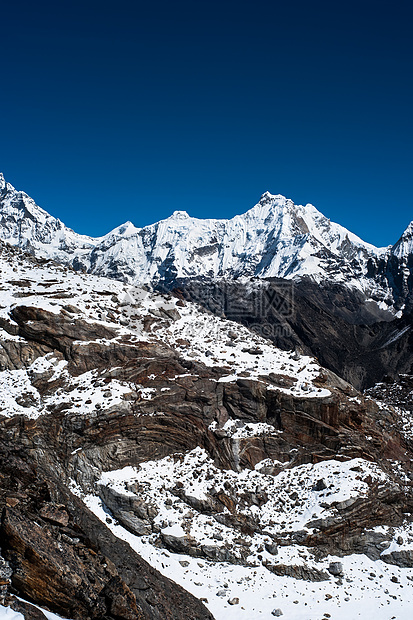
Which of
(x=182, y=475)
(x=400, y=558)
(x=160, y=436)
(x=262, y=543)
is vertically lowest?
(x=400, y=558)

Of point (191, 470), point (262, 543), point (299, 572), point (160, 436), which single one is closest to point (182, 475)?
point (191, 470)

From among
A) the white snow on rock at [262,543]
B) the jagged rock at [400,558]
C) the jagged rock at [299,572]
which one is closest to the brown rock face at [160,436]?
the jagged rock at [299,572]

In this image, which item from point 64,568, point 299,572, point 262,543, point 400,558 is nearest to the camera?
point 64,568

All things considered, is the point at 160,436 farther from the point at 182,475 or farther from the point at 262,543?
the point at 262,543

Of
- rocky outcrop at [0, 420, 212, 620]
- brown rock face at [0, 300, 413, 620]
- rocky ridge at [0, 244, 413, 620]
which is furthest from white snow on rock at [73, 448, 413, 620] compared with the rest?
rocky outcrop at [0, 420, 212, 620]

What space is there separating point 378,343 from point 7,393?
141m

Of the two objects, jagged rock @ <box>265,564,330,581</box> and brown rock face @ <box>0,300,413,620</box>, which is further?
jagged rock @ <box>265,564,330,581</box>

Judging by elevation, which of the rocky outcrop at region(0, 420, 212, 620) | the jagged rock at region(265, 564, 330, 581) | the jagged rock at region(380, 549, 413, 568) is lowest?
the jagged rock at region(265, 564, 330, 581)

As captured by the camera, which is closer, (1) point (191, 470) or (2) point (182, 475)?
(2) point (182, 475)

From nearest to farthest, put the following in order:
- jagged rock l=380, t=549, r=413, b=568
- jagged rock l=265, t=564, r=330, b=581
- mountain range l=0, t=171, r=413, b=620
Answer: mountain range l=0, t=171, r=413, b=620
jagged rock l=265, t=564, r=330, b=581
jagged rock l=380, t=549, r=413, b=568

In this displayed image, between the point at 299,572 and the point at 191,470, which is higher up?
the point at 191,470

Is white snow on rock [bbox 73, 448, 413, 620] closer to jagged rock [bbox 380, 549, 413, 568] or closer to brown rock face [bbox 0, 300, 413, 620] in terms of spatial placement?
jagged rock [bbox 380, 549, 413, 568]

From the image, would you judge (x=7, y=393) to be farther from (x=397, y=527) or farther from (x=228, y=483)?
(x=397, y=527)

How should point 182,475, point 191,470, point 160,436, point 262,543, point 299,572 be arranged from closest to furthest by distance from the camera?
point 299,572 < point 262,543 < point 182,475 < point 191,470 < point 160,436
